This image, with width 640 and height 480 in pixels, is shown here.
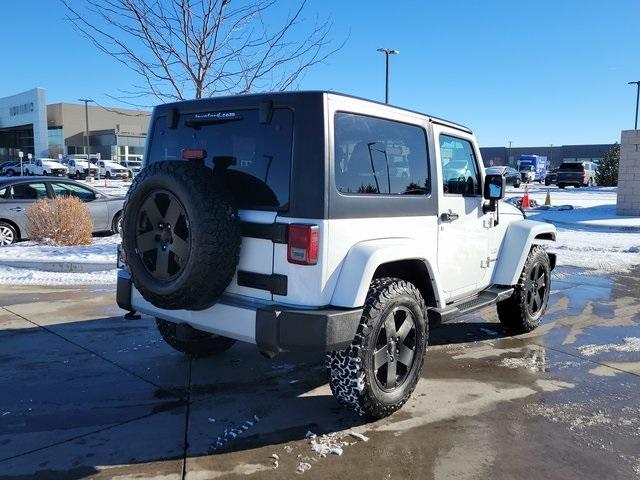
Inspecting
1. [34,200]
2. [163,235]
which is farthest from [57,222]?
[163,235]

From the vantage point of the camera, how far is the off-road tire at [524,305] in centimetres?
572

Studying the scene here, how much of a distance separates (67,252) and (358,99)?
753cm

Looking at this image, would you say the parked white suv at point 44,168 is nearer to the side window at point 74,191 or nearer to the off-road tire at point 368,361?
the side window at point 74,191

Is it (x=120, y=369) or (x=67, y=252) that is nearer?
(x=120, y=369)

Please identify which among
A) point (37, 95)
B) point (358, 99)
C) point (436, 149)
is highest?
point (37, 95)

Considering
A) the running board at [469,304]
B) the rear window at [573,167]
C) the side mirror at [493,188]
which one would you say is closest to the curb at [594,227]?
the running board at [469,304]

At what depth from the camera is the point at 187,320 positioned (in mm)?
3877

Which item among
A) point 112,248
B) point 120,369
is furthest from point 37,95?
point 120,369

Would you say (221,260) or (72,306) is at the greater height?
(221,260)

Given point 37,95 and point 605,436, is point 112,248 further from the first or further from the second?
point 37,95

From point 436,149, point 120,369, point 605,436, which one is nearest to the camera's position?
point 605,436

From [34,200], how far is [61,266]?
3.23 m

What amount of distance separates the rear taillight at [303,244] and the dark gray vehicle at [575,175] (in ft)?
123

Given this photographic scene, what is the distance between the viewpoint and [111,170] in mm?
51906
